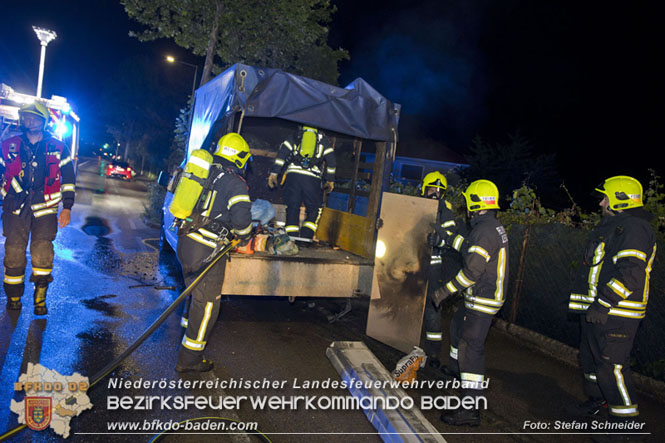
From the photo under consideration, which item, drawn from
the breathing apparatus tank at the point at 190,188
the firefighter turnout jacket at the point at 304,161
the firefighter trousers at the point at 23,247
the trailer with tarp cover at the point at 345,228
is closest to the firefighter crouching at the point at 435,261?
the trailer with tarp cover at the point at 345,228

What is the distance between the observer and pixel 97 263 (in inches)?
314

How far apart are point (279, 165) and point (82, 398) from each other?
444 cm

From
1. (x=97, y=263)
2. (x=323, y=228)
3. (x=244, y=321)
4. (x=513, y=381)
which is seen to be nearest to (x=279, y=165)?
(x=323, y=228)

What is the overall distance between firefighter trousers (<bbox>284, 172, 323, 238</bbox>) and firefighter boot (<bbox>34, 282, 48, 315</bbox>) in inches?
122

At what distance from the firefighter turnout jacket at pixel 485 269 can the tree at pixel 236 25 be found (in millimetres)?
12372

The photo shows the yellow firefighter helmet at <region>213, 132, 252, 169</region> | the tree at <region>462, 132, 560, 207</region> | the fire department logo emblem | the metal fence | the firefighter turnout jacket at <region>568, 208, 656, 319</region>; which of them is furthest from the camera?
the tree at <region>462, 132, 560, 207</region>

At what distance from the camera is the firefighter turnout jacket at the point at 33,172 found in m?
5.14

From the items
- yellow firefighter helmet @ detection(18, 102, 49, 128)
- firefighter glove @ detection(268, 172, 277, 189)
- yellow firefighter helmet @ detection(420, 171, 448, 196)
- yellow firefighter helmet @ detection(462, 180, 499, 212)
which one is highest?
yellow firefighter helmet @ detection(18, 102, 49, 128)

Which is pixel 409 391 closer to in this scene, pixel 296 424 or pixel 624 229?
pixel 296 424

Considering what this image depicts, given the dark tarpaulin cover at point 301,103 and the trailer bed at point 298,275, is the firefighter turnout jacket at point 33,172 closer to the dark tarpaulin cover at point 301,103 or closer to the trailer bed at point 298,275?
the dark tarpaulin cover at point 301,103

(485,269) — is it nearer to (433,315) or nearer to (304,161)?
(433,315)

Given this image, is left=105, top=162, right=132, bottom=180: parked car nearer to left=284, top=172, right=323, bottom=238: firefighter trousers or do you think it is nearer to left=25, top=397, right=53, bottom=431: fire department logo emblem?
left=284, top=172, right=323, bottom=238: firefighter trousers

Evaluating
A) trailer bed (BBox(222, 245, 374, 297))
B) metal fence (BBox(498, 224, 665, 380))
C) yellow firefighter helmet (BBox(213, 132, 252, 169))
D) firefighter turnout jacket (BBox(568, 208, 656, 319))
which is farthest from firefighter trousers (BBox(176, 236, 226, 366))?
metal fence (BBox(498, 224, 665, 380))

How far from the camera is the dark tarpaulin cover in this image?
559 cm
